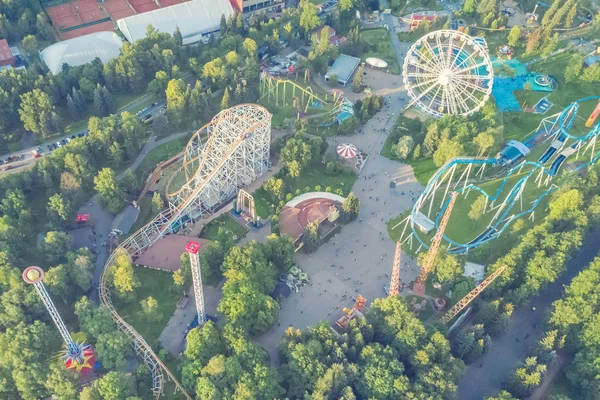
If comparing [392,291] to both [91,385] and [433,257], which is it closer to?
[433,257]

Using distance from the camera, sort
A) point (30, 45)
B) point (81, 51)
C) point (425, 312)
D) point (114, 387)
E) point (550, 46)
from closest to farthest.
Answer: point (114, 387) → point (425, 312) → point (81, 51) → point (30, 45) → point (550, 46)

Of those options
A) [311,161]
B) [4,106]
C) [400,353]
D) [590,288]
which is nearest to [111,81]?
[4,106]

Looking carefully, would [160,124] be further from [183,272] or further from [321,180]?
[183,272]

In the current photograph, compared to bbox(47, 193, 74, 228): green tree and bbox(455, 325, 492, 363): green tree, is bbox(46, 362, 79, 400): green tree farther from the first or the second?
bbox(455, 325, 492, 363): green tree

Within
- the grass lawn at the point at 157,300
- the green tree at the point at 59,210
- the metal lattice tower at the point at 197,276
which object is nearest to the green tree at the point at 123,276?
the grass lawn at the point at 157,300

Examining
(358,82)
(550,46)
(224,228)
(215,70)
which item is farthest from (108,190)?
(550,46)

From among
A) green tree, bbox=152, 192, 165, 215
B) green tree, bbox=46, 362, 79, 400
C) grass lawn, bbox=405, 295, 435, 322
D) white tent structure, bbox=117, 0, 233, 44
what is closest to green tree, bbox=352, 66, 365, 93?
white tent structure, bbox=117, 0, 233, 44
